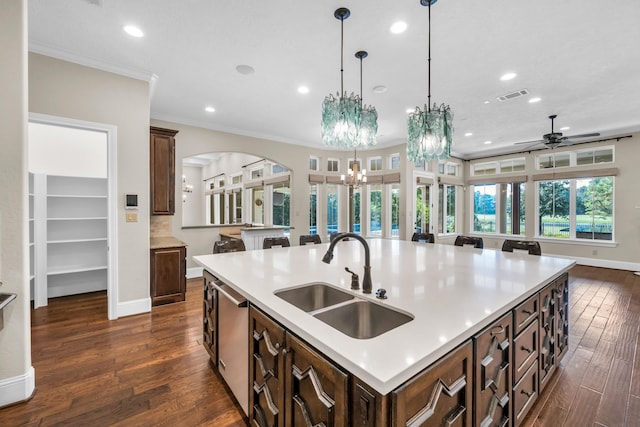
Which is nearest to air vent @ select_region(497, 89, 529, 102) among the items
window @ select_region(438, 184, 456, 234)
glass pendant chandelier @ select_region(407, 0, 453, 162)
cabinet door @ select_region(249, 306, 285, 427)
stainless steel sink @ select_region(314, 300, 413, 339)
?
glass pendant chandelier @ select_region(407, 0, 453, 162)

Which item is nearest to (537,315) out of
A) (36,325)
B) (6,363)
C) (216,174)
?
Answer: (6,363)

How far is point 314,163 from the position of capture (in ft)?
24.0

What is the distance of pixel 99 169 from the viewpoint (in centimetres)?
428

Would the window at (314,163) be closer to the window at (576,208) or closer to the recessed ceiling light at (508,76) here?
the recessed ceiling light at (508,76)

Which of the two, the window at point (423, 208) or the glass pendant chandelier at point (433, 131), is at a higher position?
the glass pendant chandelier at point (433, 131)

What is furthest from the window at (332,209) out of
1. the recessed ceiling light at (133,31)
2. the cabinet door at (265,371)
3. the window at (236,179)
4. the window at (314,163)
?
the cabinet door at (265,371)

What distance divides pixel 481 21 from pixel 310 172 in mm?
4931

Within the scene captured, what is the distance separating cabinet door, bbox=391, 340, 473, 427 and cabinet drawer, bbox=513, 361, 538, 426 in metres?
0.67

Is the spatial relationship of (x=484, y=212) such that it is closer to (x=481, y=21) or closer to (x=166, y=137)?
(x=481, y=21)

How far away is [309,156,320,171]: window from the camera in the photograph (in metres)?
7.18

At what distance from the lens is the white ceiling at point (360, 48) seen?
2.35 meters

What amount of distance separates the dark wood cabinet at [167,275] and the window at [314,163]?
414 centimetres

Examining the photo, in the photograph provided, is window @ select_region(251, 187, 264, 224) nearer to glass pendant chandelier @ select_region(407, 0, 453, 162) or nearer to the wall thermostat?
the wall thermostat

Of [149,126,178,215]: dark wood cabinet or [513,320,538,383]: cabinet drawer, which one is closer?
[513,320,538,383]: cabinet drawer
